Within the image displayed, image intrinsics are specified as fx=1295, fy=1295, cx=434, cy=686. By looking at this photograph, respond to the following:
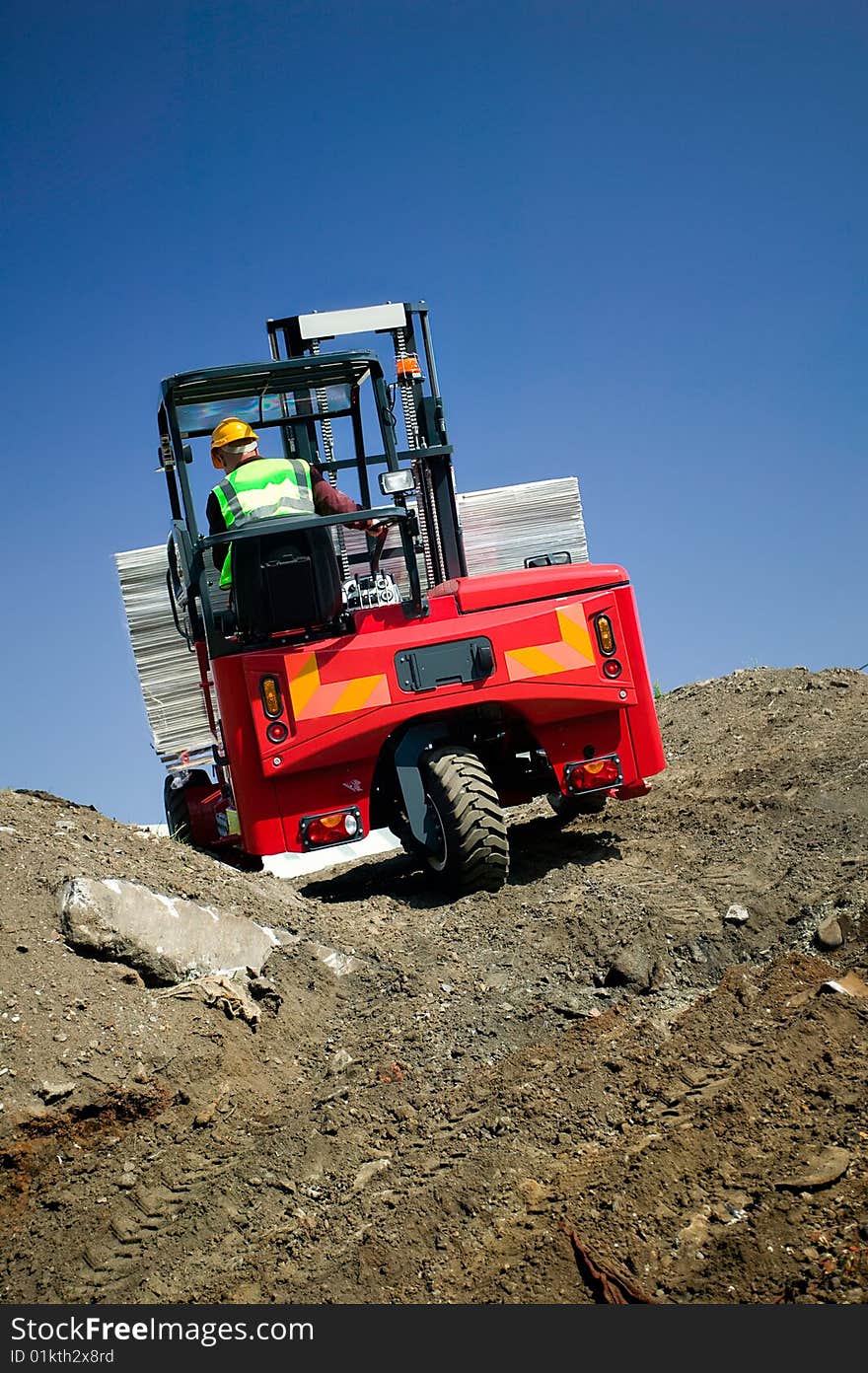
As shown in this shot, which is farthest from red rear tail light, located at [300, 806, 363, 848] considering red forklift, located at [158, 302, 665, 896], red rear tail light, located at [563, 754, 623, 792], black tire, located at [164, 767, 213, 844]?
black tire, located at [164, 767, 213, 844]

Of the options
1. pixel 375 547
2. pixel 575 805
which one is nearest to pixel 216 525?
pixel 375 547

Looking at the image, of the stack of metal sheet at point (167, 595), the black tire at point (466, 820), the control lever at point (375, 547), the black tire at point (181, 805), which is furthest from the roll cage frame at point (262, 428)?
the stack of metal sheet at point (167, 595)

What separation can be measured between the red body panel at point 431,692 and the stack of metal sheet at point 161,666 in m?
2.81

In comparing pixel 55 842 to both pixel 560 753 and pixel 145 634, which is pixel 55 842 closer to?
pixel 560 753

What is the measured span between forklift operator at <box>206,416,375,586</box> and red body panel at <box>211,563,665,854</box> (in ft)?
1.99

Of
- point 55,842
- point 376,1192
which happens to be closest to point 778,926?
point 376,1192

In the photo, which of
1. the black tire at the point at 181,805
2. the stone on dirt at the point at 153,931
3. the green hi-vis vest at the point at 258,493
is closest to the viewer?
the stone on dirt at the point at 153,931

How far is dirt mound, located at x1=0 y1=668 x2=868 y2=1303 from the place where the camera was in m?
3.28

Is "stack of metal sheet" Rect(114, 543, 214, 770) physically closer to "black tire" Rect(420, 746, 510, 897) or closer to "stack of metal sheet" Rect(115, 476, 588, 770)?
"stack of metal sheet" Rect(115, 476, 588, 770)

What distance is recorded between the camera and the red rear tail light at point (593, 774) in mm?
6941

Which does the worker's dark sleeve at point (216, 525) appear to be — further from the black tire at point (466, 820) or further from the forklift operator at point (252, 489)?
the black tire at point (466, 820)

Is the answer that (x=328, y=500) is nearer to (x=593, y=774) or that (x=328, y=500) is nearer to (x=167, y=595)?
(x=593, y=774)

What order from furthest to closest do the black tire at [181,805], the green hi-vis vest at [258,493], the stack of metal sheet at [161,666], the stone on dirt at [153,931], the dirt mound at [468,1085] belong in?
1. the stack of metal sheet at [161,666]
2. the black tire at [181,805]
3. the green hi-vis vest at [258,493]
4. the stone on dirt at [153,931]
5. the dirt mound at [468,1085]

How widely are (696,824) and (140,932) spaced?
3.50m
